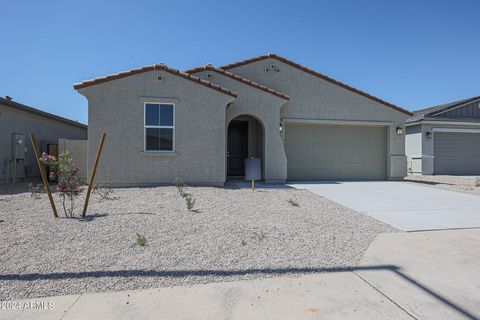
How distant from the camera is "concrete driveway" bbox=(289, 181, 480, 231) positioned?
5711 mm

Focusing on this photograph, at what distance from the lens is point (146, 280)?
320 cm

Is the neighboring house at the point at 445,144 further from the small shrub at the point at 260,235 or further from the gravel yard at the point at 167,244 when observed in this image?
the small shrub at the point at 260,235

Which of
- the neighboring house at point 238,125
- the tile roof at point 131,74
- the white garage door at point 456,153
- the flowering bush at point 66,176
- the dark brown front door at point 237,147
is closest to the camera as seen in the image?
the flowering bush at point 66,176

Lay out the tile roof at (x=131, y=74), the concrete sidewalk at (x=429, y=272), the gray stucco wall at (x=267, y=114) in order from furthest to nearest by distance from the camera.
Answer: the gray stucco wall at (x=267, y=114)
the tile roof at (x=131, y=74)
the concrete sidewalk at (x=429, y=272)

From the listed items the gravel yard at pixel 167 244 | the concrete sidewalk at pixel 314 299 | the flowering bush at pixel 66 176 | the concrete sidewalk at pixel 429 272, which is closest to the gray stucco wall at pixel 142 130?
the gravel yard at pixel 167 244

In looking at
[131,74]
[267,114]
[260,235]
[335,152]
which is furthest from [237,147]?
[260,235]

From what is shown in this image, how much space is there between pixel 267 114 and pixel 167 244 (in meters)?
7.80

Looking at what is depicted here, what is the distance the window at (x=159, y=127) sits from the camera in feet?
30.7

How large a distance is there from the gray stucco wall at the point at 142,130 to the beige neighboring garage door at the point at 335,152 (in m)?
4.20

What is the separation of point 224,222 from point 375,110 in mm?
10730

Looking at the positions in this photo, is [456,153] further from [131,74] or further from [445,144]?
[131,74]

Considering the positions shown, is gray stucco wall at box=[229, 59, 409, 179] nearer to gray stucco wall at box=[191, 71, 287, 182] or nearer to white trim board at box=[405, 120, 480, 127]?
gray stucco wall at box=[191, 71, 287, 182]

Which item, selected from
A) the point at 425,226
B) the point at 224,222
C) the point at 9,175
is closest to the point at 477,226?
the point at 425,226

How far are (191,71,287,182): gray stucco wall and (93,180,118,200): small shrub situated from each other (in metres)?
5.05
